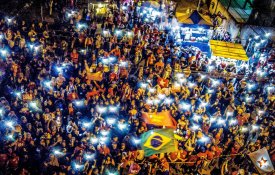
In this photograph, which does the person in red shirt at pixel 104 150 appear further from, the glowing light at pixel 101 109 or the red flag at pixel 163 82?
the red flag at pixel 163 82


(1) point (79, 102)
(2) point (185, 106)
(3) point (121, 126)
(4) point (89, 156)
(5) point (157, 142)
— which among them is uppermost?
(5) point (157, 142)

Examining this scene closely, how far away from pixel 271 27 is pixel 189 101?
33.7 ft

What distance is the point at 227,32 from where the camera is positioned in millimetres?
21688

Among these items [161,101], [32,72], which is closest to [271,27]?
[161,101]

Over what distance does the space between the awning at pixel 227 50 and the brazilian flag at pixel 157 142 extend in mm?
8121

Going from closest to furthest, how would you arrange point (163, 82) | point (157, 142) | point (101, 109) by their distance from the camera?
point (157, 142) < point (101, 109) < point (163, 82)

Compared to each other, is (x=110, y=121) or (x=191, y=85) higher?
(x=191, y=85)

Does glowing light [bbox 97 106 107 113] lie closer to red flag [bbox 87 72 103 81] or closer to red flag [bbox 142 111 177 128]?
red flag [bbox 142 111 177 128]

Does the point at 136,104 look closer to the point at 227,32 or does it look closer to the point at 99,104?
the point at 99,104

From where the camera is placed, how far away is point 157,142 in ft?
38.0

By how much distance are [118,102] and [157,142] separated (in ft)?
10.7

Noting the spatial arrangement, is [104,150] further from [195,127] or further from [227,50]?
[227,50]

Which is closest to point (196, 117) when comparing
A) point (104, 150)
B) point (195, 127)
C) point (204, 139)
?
point (195, 127)

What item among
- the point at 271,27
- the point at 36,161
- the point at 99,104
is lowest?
Result: the point at 36,161
